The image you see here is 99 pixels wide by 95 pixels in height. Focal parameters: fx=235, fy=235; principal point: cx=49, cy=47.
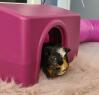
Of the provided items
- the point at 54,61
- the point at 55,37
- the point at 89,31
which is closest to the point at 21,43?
the point at 54,61

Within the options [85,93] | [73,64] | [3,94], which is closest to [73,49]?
[73,64]

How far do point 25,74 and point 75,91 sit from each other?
0.18m

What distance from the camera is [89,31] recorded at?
5.33 ft

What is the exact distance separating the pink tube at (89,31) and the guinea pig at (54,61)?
0.66 m

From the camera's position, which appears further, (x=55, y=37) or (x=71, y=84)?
(x=55, y=37)

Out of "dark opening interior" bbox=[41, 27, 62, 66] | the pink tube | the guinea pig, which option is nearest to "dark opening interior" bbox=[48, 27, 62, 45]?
"dark opening interior" bbox=[41, 27, 62, 66]

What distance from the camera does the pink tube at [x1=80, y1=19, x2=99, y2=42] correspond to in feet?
5.17

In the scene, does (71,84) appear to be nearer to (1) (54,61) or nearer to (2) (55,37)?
(1) (54,61)

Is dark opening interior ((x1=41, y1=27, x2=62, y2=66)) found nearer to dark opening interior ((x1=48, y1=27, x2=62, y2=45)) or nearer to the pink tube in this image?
dark opening interior ((x1=48, y1=27, x2=62, y2=45))

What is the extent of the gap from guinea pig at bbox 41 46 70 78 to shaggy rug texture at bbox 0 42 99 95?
0.02 metres

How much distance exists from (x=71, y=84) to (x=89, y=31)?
2.70 feet

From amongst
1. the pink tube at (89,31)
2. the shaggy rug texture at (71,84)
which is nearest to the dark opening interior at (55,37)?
the shaggy rug texture at (71,84)

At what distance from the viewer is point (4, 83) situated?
815 millimetres

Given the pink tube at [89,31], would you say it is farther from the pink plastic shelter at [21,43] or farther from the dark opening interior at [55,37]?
the pink plastic shelter at [21,43]
